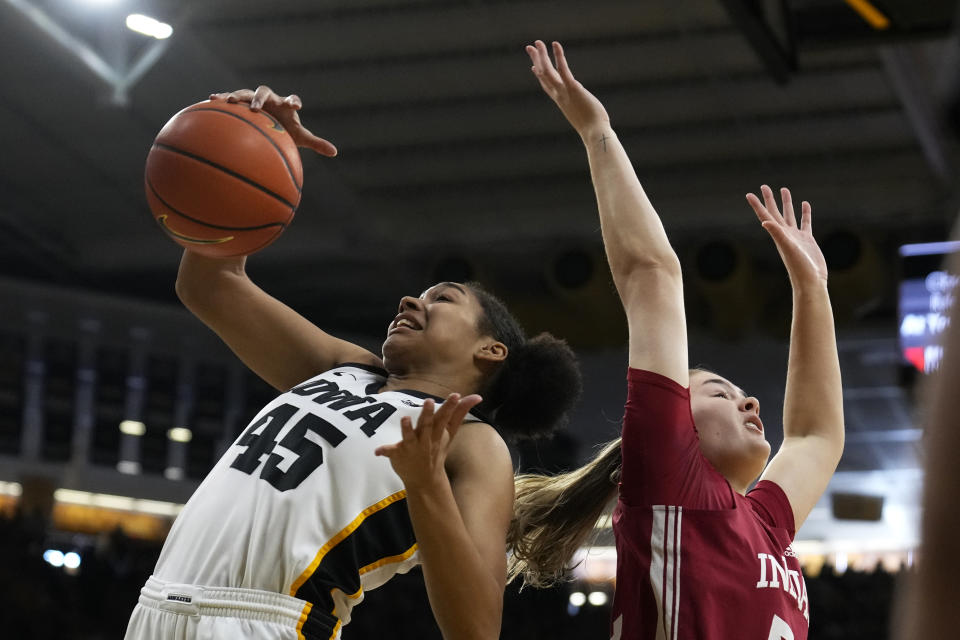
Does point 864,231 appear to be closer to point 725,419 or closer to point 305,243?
point 305,243

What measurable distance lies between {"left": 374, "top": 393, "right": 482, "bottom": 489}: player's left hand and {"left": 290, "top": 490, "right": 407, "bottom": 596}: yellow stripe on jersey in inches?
10.6

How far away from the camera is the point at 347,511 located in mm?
2451

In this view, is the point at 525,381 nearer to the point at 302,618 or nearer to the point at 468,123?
the point at 302,618

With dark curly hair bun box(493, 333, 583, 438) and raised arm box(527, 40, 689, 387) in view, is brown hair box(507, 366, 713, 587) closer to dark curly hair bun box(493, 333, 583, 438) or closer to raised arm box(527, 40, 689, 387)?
dark curly hair bun box(493, 333, 583, 438)

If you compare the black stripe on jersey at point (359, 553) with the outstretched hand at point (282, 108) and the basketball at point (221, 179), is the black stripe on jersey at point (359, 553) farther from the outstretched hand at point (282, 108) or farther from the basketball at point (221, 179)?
the outstretched hand at point (282, 108)

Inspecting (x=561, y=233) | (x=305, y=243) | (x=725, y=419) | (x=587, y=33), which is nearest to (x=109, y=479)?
(x=305, y=243)

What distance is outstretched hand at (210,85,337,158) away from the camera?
9.54 feet

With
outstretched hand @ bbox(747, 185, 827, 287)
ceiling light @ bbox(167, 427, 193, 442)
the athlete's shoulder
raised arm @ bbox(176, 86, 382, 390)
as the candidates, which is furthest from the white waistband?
ceiling light @ bbox(167, 427, 193, 442)

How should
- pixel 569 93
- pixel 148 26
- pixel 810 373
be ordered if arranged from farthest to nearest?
1. pixel 148 26
2. pixel 810 373
3. pixel 569 93

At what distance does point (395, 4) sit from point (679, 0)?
5.94ft

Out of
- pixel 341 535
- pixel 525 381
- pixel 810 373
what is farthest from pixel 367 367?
pixel 810 373

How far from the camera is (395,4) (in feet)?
25.9

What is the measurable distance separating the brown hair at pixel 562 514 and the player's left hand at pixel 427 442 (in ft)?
2.57

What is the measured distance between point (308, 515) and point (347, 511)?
0.08 metres
